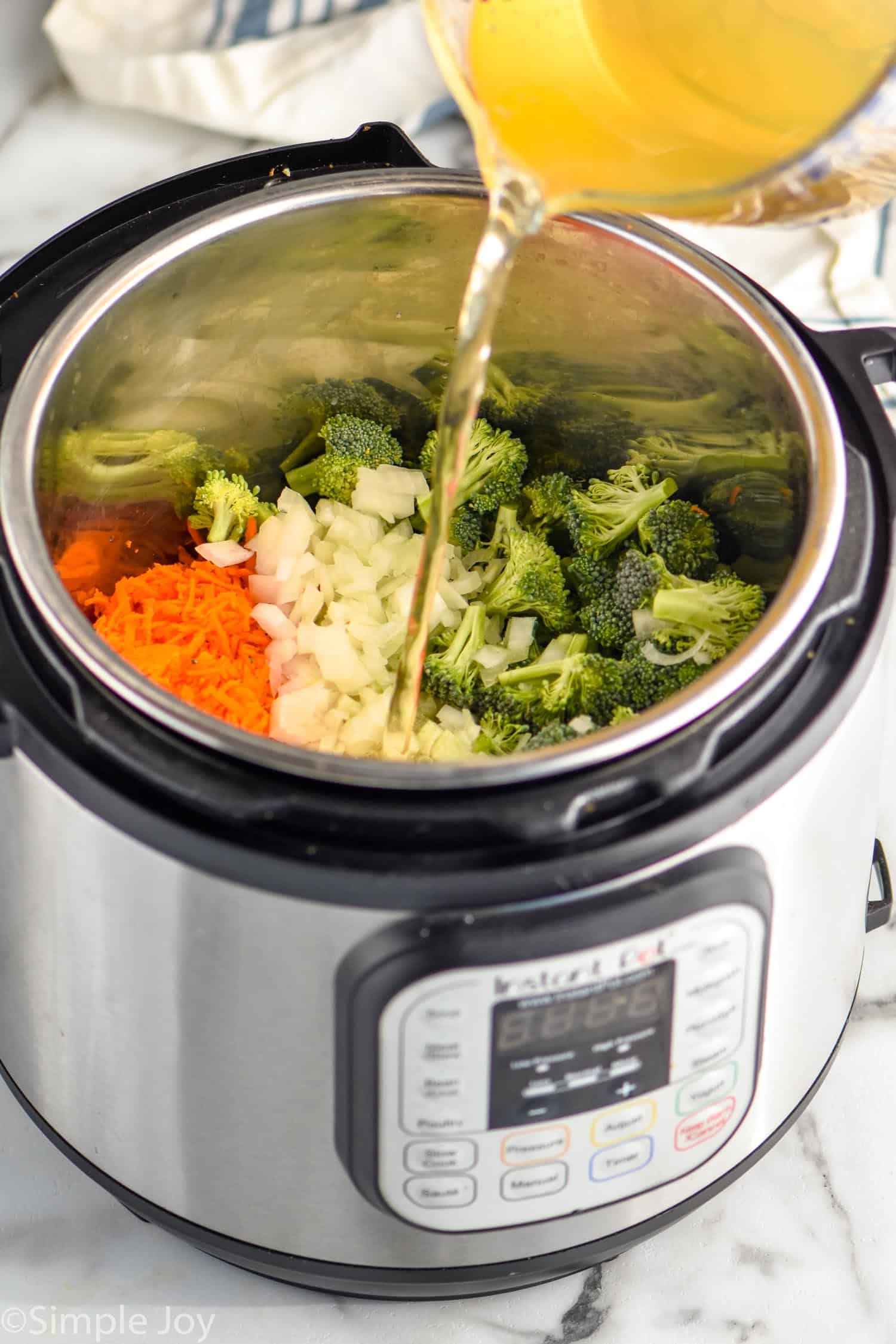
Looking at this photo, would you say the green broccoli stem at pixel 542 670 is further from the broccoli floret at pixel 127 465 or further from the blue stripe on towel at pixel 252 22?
the blue stripe on towel at pixel 252 22

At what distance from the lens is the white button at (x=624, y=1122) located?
115cm

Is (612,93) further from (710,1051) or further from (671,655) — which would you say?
(710,1051)

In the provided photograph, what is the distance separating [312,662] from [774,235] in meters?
1.07

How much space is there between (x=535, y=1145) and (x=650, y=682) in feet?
1.63

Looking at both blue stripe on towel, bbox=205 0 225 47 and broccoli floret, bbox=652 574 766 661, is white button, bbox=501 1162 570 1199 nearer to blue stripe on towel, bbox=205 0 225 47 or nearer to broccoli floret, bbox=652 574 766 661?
broccoli floret, bbox=652 574 766 661

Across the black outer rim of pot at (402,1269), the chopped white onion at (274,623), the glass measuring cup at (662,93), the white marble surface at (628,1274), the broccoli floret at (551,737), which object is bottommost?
the white marble surface at (628,1274)

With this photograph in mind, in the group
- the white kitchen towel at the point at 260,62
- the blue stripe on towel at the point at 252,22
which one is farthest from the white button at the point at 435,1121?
the blue stripe on towel at the point at 252,22

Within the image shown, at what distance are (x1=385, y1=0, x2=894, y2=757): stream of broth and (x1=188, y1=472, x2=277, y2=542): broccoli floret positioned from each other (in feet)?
1.52

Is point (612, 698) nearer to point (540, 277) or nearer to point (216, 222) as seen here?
point (540, 277)

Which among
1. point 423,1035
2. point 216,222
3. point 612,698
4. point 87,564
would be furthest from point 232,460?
point 423,1035

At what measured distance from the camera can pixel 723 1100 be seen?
121cm

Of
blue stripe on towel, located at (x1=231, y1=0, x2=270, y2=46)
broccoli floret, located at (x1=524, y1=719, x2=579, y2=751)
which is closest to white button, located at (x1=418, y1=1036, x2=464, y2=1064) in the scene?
broccoli floret, located at (x1=524, y1=719, x2=579, y2=751)

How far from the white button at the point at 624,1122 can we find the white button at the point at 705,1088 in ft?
0.08

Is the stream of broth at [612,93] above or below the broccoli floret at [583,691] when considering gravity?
above
